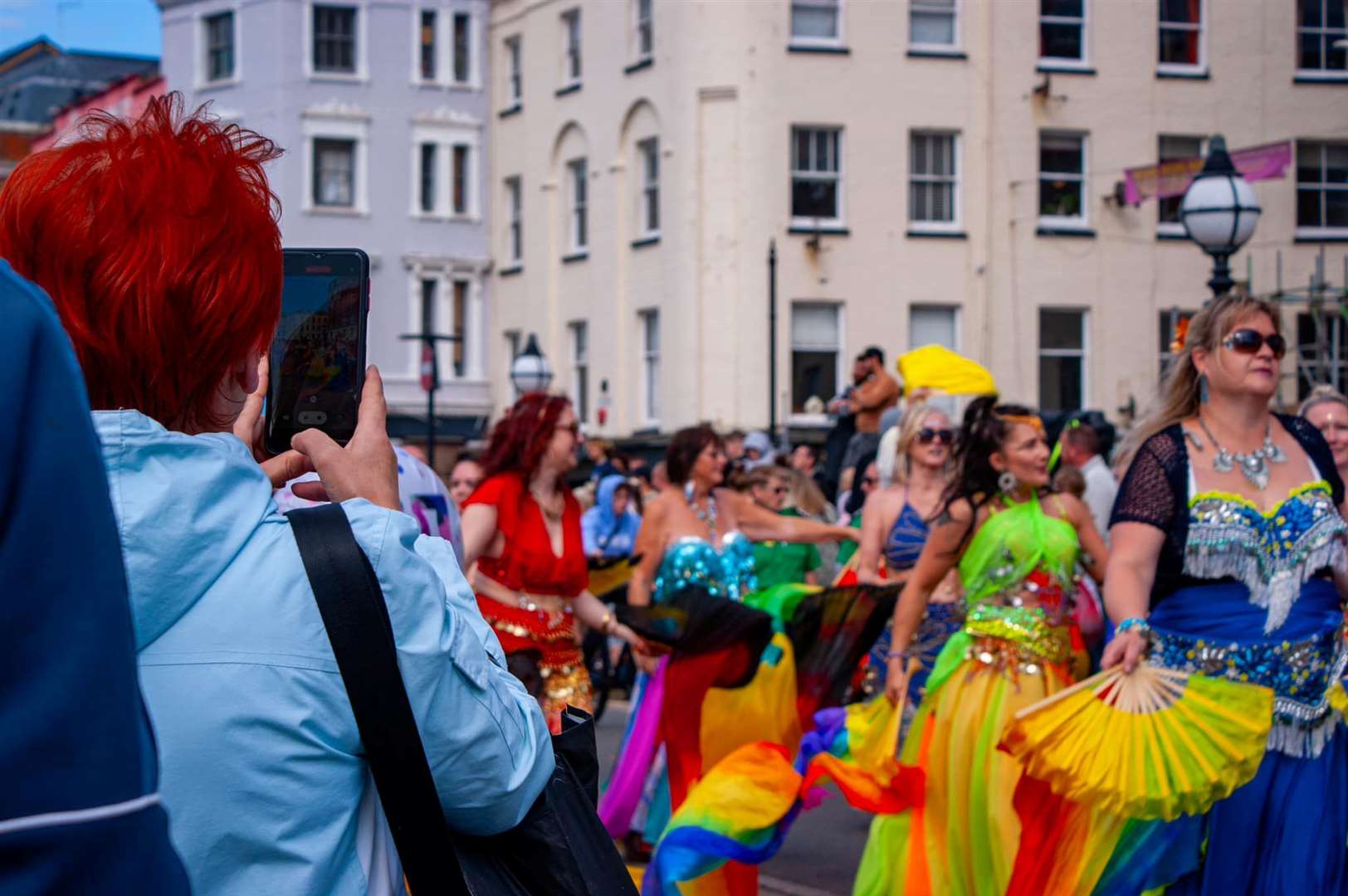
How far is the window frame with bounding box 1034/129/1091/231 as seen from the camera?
29.1 m

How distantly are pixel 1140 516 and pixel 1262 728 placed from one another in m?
0.72

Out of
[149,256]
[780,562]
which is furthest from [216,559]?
[780,562]

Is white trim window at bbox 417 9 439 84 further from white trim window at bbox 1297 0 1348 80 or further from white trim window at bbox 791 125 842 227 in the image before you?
white trim window at bbox 1297 0 1348 80

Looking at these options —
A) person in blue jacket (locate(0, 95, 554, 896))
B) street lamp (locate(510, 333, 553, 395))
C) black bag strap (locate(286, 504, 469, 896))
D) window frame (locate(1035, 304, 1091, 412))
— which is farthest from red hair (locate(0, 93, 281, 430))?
window frame (locate(1035, 304, 1091, 412))

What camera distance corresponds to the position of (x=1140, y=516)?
5566mm

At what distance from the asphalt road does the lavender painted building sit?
29.6 meters

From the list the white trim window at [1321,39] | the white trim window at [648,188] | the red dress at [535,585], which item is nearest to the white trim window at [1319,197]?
the white trim window at [1321,39]

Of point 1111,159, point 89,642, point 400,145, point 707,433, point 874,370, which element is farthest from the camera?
point 400,145

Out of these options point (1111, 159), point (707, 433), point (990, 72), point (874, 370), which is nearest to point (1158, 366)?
point (1111, 159)

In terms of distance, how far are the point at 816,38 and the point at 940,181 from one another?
3.03m

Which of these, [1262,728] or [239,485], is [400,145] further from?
[239,485]

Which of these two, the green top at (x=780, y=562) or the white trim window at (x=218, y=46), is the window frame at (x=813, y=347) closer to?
the white trim window at (x=218, y=46)

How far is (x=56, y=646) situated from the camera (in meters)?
1.25

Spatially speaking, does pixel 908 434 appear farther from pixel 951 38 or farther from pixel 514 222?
pixel 514 222
